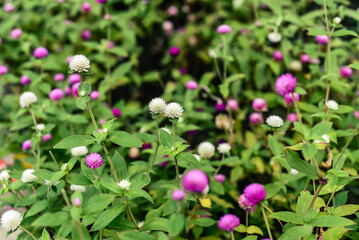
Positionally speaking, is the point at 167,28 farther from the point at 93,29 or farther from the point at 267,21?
the point at 267,21

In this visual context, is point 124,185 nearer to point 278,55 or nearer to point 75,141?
point 75,141

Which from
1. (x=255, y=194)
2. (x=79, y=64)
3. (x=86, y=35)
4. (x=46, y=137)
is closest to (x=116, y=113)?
(x=46, y=137)

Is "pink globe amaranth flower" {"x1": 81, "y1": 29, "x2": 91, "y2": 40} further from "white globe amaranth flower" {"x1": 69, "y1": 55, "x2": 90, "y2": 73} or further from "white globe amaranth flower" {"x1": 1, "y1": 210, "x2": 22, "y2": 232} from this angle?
"white globe amaranth flower" {"x1": 1, "y1": 210, "x2": 22, "y2": 232}

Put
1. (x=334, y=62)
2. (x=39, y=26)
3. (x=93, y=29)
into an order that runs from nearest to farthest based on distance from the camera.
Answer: (x=334, y=62) → (x=93, y=29) → (x=39, y=26)

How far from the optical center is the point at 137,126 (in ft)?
8.50

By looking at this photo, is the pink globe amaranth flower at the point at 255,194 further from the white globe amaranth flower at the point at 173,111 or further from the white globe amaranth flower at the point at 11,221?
the white globe amaranth flower at the point at 11,221

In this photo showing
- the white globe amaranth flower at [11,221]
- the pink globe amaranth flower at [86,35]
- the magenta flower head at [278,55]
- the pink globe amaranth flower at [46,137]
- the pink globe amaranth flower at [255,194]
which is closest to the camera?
the pink globe amaranth flower at [255,194]

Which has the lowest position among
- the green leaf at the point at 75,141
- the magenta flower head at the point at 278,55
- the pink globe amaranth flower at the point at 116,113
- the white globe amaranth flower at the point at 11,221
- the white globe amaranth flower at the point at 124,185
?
the pink globe amaranth flower at the point at 116,113

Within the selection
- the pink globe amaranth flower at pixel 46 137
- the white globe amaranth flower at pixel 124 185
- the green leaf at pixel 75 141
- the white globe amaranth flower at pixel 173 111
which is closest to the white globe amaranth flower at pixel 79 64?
the green leaf at pixel 75 141

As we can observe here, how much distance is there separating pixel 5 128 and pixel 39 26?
1.45 metres

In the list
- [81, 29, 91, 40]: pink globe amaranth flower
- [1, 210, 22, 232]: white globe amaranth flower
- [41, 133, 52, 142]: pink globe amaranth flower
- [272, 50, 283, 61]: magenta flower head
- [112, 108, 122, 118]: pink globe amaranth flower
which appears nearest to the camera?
[1, 210, 22, 232]: white globe amaranth flower

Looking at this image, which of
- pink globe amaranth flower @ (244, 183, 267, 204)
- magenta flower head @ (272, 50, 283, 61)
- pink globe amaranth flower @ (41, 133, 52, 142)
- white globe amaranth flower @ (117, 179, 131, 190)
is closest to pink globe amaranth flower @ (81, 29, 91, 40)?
pink globe amaranth flower @ (41, 133, 52, 142)

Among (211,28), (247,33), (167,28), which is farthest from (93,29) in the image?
(247,33)

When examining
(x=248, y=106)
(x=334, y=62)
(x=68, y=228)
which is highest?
(x=334, y=62)
